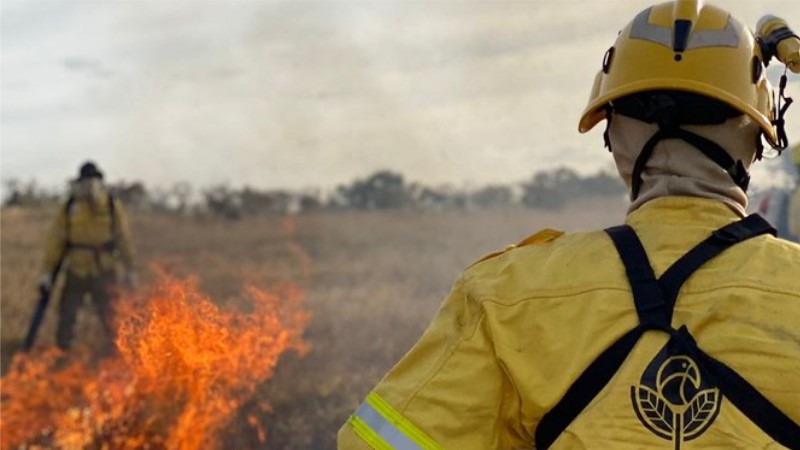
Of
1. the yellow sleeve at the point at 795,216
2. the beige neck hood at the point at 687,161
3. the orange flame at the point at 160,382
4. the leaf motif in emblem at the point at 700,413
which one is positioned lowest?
the orange flame at the point at 160,382

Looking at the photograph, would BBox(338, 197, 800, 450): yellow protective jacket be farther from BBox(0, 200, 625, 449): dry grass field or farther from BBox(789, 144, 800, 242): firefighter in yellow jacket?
BBox(0, 200, 625, 449): dry grass field

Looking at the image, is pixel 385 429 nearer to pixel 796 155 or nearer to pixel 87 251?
pixel 796 155

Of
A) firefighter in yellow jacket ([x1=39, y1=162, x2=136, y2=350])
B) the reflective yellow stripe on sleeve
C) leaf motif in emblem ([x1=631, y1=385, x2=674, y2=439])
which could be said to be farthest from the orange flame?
leaf motif in emblem ([x1=631, y1=385, x2=674, y2=439])

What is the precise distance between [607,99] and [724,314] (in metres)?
0.66

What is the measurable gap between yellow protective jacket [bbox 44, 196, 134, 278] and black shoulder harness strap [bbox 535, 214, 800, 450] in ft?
30.3

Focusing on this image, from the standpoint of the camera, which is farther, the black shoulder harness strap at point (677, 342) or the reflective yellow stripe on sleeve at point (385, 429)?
the reflective yellow stripe on sleeve at point (385, 429)

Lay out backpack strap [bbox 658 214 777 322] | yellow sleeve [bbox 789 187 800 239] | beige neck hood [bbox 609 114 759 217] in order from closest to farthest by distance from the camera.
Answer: backpack strap [bbox 658 214 777 322]
beige neck hood [bbox 609 114 759 217]
yellow sleeve [bbox 789 187 800 239]

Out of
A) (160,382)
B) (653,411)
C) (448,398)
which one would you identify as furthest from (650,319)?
(160,382)

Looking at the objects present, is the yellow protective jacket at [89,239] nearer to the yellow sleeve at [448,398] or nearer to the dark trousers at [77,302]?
the dark trousers at [77,302]

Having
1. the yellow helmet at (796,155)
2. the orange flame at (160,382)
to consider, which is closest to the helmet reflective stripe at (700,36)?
the orange flame at (160,382)

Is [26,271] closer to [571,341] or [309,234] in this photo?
[309,234]

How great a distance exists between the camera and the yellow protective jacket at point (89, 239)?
11.1 meters

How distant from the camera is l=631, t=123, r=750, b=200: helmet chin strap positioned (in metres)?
2.60

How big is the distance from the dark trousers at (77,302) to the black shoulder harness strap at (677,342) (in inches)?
363
